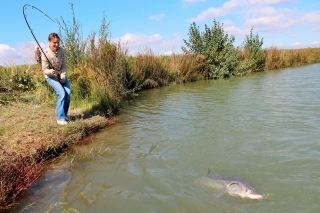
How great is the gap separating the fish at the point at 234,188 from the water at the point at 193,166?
0.07 m

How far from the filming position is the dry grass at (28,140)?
403cm

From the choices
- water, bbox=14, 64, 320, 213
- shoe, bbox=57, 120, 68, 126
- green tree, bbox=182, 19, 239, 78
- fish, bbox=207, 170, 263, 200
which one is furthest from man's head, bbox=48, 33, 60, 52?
green tree, bbox=182, 19, 239, 78

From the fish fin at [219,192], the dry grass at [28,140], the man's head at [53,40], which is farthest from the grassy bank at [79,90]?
the fish fin at [219,192]

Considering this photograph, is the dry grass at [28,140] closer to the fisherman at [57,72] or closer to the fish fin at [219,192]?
the fisherman at [57,72]

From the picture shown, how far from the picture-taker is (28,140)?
554cm

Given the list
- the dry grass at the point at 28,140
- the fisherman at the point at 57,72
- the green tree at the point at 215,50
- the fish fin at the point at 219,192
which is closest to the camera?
the fish fin at the point at 219,192

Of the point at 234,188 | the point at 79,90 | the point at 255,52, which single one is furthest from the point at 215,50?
the point at 234,188

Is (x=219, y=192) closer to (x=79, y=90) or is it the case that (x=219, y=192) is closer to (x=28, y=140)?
(x=28, y=140)

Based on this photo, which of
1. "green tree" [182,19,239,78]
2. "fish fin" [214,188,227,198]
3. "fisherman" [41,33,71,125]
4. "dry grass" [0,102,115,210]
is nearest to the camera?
"fish fin" [214,188,227,198]

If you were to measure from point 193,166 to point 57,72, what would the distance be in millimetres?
4181

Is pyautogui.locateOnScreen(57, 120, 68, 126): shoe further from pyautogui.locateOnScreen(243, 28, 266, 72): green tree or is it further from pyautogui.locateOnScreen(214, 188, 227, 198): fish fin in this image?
pyautogui.locateOnScreen(243, 28, 266, 72): green tree

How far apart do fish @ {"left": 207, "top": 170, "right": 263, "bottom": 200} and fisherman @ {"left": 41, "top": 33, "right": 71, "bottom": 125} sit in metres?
4.34

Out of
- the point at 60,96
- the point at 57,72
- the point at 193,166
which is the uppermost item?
the point at 57,72

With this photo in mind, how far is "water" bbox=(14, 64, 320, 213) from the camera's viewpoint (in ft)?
11.9
